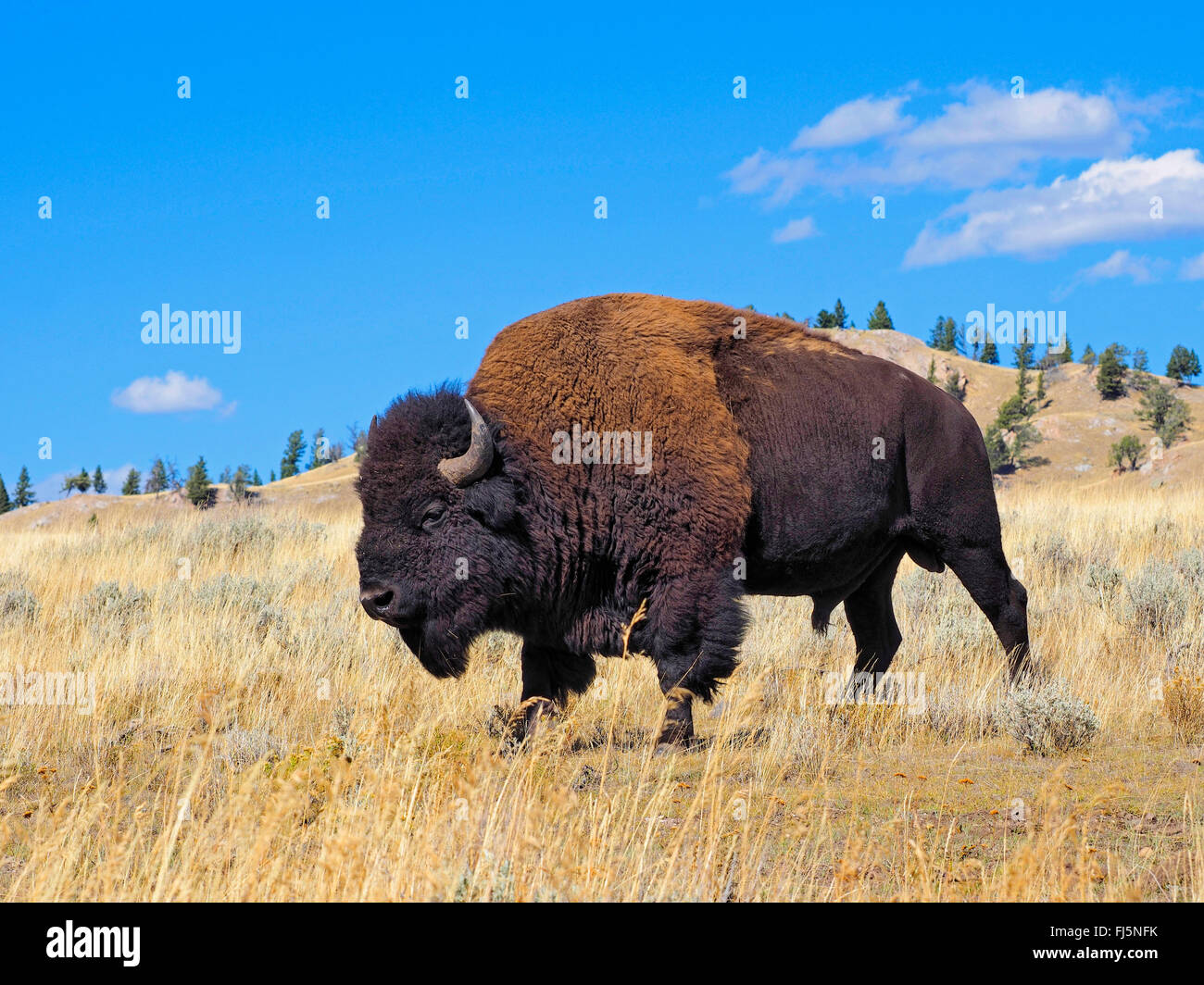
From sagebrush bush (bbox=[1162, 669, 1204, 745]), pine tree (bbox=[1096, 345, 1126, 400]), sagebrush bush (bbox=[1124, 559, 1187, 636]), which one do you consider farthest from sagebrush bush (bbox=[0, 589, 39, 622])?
pine tree (bbox=[1096, 345, 1126, 400])

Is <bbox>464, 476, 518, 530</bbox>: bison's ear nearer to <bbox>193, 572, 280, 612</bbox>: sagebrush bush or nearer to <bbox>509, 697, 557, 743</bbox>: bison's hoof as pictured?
<bbox>509, 697, 557, 743</bbox>: bison's hoof

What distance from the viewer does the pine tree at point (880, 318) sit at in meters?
86.2

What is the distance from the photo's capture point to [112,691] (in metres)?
7.16

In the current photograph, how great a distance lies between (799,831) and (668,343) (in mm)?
3501

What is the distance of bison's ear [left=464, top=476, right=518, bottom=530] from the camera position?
19.5 feet

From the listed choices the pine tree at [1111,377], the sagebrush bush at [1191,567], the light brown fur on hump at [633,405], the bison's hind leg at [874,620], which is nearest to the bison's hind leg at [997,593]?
the bison's hind leg at [874,620]

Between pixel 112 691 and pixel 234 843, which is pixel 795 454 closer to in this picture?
pixel 234 843

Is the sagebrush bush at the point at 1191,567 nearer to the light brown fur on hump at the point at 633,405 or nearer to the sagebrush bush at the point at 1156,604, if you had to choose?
the sagebrush bush at the point at 1156,604

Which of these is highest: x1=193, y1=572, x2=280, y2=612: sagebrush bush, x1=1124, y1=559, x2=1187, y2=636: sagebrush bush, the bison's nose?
the bison's nose

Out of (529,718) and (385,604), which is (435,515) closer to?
(385,604)

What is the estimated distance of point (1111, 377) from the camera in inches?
2549

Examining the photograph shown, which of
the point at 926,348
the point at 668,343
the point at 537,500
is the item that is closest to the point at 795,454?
the point at 668,343

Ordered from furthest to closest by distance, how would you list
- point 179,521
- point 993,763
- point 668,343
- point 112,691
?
point 179,521 < point 112,691 < point 668,343 < point 993,763

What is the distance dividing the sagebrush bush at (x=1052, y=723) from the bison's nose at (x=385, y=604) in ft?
12.2
